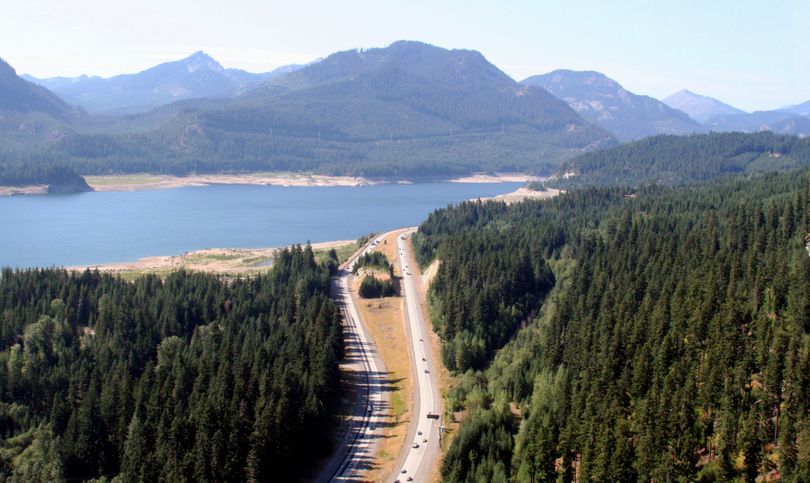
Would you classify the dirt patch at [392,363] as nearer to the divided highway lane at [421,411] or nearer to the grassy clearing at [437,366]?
the divided highway lane at [421,411]

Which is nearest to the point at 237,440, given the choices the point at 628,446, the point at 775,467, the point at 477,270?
the point at 628,446

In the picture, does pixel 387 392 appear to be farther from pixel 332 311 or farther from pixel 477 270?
pixel 477 270

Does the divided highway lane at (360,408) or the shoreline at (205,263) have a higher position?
the shoreline at (205,263)

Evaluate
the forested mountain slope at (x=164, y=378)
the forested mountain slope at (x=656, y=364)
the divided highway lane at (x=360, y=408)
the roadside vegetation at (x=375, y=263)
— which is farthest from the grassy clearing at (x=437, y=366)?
the forested mountain slope at (x=164, y=378)

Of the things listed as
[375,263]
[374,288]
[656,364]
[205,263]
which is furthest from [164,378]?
[205,263]

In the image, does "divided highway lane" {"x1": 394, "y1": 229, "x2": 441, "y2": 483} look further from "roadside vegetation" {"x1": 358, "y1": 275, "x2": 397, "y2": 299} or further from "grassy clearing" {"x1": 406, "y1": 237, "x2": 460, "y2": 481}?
"roadside vegetation" {"x1": 358, "y1": 275, "x2": 397, "y2": 299}

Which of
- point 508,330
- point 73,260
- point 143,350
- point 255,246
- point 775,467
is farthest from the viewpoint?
point 255,246
